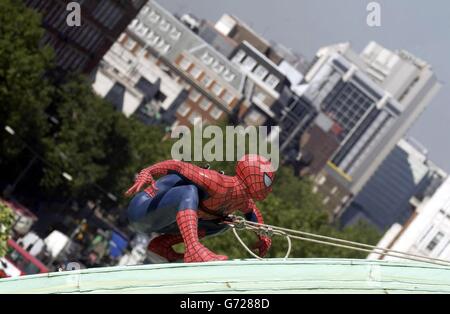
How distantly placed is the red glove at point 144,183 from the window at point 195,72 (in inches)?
5183

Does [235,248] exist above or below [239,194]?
below

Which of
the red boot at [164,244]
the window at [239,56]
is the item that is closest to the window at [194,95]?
the window at [239,56]

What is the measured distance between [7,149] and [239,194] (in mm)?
59066

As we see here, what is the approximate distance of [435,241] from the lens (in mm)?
68438

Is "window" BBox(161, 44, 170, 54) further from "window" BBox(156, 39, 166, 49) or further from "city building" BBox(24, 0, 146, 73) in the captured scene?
"city building" BBox(24, 0, 146, 73)

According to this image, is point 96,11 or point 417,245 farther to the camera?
point 96,11

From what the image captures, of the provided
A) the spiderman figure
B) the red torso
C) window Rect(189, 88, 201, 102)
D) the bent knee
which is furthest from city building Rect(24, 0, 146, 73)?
the bent knee

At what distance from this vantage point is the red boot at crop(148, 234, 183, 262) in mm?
14500

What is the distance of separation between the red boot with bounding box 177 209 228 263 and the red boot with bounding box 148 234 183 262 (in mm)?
1294

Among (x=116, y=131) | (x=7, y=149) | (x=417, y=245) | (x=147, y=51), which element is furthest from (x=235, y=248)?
(x=147, y=51)
